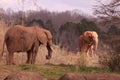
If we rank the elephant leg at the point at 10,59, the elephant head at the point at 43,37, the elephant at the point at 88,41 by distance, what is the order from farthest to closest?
the elephant at the point at 88,41 → the elephant head at the point at 43,37 → the elephant leg at the point at 10,59

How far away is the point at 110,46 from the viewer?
13.0 meters

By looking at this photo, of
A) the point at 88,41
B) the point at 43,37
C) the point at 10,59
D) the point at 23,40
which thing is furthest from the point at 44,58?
the point at 88,41

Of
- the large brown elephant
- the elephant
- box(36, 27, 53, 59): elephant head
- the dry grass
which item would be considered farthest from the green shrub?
the elephant

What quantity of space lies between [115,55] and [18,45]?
357 cm

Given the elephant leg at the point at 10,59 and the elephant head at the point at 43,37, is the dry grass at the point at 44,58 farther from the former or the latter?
the elephant head at the point at 43,37

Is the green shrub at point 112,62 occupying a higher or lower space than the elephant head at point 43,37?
lower

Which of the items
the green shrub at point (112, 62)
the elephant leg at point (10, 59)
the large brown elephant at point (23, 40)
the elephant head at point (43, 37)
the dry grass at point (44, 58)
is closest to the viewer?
the green shrub at point (112, 62)

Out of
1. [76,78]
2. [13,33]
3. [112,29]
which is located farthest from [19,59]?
[76,78]

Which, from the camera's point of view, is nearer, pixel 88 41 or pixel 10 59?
pixel 10 59

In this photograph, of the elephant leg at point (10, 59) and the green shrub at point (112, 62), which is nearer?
the green shrub at point (112, 62)

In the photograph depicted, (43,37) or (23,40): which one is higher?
(43,37)

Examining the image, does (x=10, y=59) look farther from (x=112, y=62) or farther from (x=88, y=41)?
(x=88, y=41)

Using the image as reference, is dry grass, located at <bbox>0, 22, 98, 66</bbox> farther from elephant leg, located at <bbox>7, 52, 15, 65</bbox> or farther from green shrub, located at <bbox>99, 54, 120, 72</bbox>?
green shrub, located at <bbox>99, 54, 120, 72</bbox>

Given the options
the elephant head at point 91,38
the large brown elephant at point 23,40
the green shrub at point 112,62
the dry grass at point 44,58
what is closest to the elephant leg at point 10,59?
the large brown elephant at point 23,40
